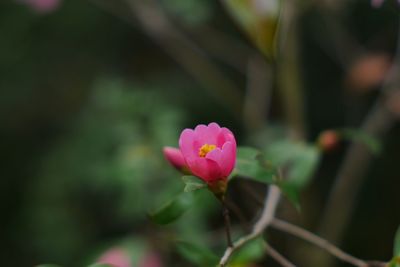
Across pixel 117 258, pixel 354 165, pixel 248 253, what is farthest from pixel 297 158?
pixel 354 165

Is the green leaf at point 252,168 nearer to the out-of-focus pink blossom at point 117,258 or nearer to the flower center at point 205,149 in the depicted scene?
the flower center at point 205,149

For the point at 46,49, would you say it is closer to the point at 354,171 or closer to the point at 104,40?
the point at 104,40

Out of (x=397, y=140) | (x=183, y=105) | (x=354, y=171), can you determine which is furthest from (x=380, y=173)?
(x=183, y=105)

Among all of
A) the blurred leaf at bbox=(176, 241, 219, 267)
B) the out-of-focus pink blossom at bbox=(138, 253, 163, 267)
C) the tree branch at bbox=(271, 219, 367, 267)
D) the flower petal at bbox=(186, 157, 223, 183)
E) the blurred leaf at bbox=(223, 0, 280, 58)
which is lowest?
the out-of-focus pink blossom at bbox=(138, 253, 163, 267)

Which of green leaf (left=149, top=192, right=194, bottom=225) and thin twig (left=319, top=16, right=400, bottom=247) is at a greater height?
green leaf (left=149, top=192, right=194, bottom=225)

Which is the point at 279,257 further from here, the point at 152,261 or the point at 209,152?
the point at 152,261

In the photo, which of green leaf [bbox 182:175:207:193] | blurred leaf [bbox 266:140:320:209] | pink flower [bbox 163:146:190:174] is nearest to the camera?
green leaf [bbox 182:175:207:193]

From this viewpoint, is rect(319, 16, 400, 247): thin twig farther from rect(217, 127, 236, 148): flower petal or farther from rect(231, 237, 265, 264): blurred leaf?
rect(217, 127, 236, 148): flower petal

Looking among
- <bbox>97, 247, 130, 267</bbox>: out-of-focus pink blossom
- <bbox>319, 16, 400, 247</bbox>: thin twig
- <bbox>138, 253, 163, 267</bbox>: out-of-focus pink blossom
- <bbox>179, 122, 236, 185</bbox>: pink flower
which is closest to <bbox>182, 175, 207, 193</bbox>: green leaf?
<bbox>179, 122, 236, 185</bbox>: pink flower
